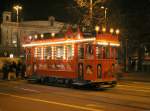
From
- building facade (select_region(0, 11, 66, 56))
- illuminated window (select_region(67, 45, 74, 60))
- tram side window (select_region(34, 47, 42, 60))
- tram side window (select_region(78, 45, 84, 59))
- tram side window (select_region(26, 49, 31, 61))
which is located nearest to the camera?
tram side window (select_region(78, 45, 84, 59))

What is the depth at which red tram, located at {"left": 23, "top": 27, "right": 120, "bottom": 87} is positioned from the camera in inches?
819

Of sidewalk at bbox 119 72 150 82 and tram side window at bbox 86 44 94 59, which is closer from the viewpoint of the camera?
tram side window at bbox 86 44 94 59

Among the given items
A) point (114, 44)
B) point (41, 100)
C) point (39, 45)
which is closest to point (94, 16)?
point (39, 45)

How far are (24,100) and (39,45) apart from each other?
378 inches

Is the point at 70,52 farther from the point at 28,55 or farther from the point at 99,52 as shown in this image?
the point at 28,55

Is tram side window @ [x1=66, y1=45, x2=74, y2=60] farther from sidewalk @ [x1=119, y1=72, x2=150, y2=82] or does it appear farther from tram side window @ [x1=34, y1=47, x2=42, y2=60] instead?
sidewalk @ [x1=119, y1=72, x2=150, y2=82]

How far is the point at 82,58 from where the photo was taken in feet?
69.5

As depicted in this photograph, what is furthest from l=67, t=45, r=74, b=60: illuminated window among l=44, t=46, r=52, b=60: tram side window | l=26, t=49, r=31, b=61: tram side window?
l=26, t=49, r=31, b=61: tram side window

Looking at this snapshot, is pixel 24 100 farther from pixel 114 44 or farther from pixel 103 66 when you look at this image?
pixel 114 44

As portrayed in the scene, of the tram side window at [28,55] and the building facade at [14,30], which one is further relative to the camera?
the building facade at [14,30]

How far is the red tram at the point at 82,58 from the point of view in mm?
20812

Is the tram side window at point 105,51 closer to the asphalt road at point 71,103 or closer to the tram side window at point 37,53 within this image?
the asphalt road at point 71,103

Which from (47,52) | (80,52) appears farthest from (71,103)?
(47,52)

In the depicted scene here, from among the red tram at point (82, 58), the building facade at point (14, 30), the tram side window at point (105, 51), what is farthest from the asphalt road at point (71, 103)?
the building facade at point (14, 30)
